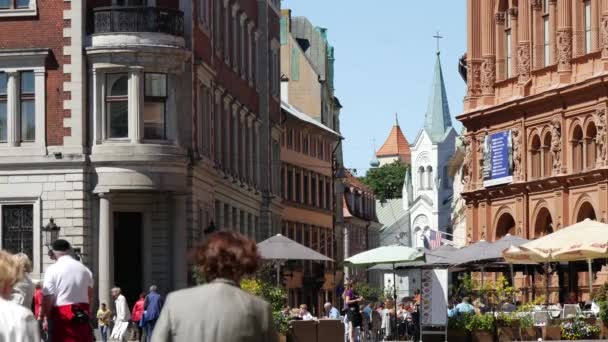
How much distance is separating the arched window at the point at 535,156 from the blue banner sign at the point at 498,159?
5.27ft

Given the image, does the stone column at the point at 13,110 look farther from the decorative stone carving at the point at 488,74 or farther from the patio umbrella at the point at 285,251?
the decorative stone carving at the point at 488,74

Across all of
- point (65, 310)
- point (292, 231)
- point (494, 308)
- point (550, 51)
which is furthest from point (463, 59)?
point (65, 310)

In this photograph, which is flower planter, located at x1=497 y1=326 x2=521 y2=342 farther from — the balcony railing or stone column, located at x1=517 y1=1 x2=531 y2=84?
stone column, located at x1=517 y1=1 x2=531 y2=84

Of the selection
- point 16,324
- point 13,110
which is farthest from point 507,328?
point 16,324

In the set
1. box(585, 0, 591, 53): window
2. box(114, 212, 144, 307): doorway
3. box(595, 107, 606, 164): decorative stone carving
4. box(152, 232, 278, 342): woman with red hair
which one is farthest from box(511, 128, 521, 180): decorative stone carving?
box(152, 232, 278, 342): woman with red hair

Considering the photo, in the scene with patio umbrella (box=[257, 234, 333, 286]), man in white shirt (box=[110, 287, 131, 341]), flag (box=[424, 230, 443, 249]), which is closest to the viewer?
man in white shirt (box=[110, 287, 131, 341])

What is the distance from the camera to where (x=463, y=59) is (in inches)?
3413

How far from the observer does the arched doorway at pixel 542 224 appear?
65812 millimetres

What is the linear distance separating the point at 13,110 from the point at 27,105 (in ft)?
1.50

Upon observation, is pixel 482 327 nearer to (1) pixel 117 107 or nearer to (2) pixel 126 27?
(1) pixel 117 107

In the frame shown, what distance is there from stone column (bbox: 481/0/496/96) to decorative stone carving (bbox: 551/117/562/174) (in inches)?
278

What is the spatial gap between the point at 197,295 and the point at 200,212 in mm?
42816

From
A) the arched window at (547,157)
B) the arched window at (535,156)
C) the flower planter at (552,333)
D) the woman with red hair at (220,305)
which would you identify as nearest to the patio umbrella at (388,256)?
the flower planter at (552,333)

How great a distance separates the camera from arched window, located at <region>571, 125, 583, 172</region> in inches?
2458
